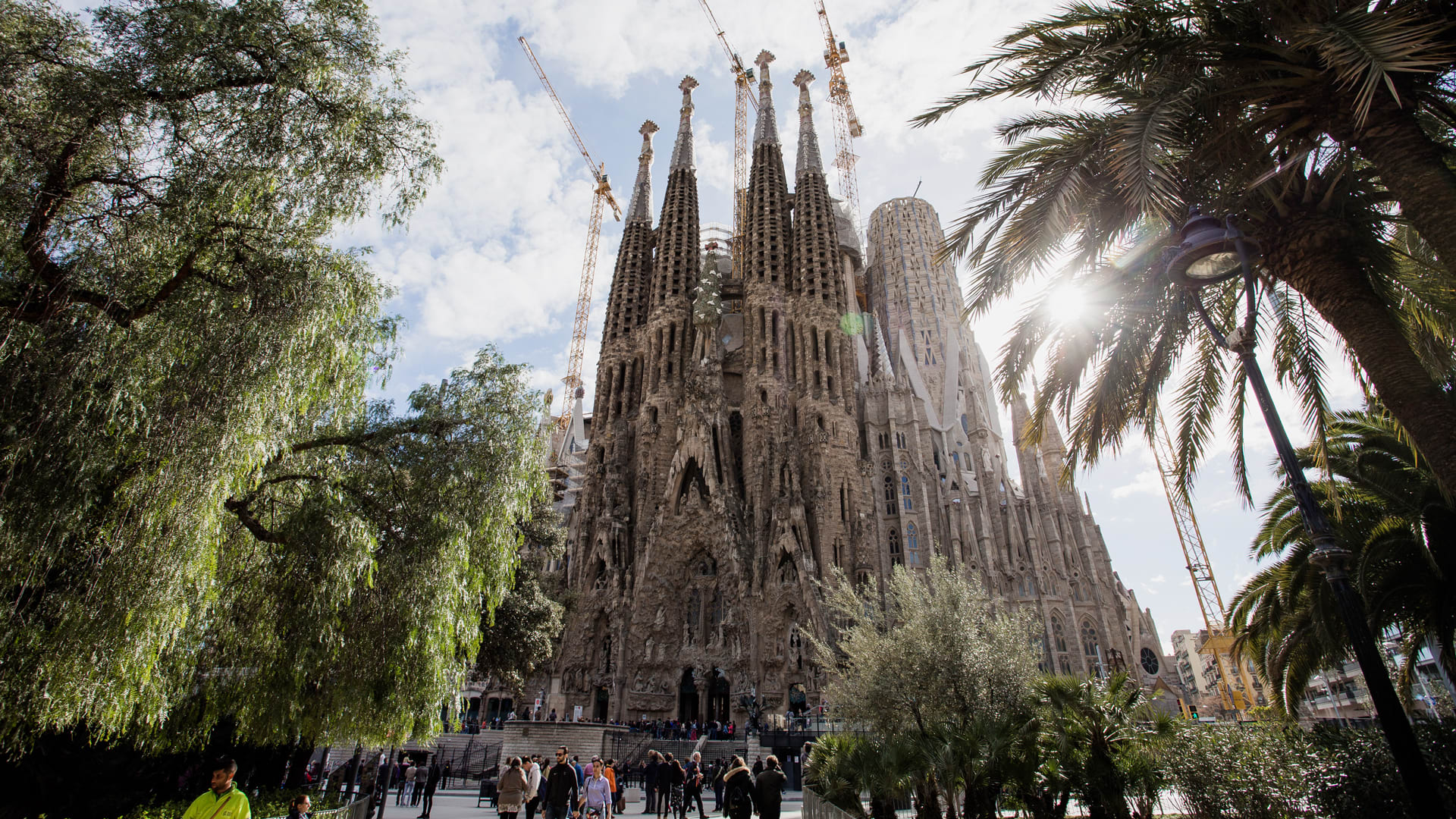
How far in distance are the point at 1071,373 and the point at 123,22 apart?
10610mm

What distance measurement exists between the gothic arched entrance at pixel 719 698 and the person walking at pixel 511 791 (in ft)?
73.1

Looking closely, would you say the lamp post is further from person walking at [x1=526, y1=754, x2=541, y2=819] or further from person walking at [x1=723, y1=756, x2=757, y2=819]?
person walking at [x1=526, y1=754, x2=541, y2=819]

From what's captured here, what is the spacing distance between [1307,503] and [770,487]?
26.9 m

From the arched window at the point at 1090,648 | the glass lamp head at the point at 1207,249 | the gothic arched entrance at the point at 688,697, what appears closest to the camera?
the glass lamp head at the point at 1207,249

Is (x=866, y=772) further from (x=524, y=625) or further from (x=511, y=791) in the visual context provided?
(x=524, y=625)

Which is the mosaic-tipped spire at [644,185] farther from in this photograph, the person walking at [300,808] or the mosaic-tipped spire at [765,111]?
the person walking at [300,808]

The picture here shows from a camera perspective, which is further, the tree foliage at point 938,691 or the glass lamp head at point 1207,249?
the tree foliage at point 938,691

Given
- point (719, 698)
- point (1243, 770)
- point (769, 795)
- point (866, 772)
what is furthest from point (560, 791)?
point (719, 698)

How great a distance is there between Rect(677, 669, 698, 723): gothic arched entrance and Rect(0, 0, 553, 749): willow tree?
23414mm

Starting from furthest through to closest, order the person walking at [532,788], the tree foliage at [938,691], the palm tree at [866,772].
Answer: the person walking at [532,788] < the palm tree at [866,772] < the tree foliage at [938,691]

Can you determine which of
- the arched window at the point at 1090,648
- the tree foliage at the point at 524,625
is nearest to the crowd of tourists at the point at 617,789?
the tree foliage at the point at 524,625

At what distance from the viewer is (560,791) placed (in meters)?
8.33

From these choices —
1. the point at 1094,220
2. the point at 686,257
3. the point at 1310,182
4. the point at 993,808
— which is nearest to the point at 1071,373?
the point at 1094,220

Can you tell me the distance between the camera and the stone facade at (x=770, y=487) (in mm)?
30297
